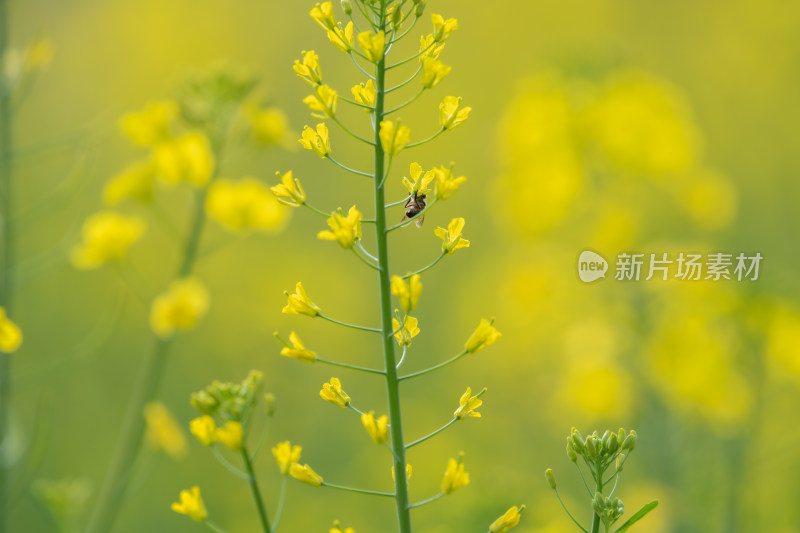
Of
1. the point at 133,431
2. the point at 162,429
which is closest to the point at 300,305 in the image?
the point at 162,429

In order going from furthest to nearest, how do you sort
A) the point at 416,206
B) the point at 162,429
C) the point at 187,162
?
the point at 187,162 → the point at 162,429 → the point at 416,206

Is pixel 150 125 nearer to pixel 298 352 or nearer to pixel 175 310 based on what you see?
pixel 175 310

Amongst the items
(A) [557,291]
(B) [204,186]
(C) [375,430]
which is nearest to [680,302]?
(A) [557,291]

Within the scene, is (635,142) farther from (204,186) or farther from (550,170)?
(204,186)

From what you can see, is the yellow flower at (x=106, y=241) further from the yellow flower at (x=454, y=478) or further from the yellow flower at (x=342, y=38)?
the yellow flower at (x=454, y=478)

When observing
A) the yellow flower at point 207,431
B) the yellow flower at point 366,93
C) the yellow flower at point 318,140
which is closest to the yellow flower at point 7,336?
the yellow flower at point 207,431

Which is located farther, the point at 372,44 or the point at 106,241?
the point at 106,241

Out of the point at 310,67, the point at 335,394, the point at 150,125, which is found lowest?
the point at 335,394

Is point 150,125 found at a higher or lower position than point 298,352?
higher
